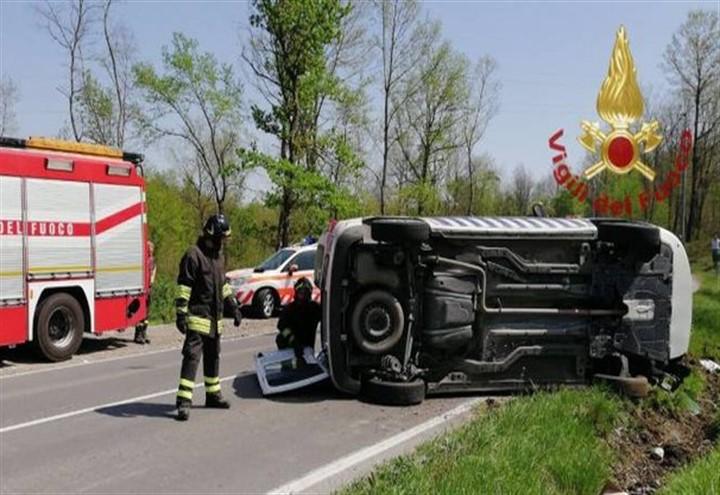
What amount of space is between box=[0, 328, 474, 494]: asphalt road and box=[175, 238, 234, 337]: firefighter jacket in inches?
35.1

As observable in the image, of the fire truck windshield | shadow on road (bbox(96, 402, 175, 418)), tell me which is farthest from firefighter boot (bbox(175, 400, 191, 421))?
the fire truck windshield

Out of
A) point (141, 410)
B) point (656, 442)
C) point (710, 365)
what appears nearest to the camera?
point (656, 442)

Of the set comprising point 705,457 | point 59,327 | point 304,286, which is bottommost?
point 705,457

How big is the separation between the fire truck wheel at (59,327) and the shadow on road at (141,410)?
3.63 metres

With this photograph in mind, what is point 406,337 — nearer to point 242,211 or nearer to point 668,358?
point 668,358

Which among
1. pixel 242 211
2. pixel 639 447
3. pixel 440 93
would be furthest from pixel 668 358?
pixel 440 93

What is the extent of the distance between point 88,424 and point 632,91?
2232 centimetres

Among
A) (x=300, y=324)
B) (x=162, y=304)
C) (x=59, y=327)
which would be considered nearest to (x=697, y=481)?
(x=300, y=324)

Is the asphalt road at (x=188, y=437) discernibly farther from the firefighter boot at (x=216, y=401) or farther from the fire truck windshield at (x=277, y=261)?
the fire truck windshield at (x=277, y=261)

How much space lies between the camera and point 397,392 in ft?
24.7

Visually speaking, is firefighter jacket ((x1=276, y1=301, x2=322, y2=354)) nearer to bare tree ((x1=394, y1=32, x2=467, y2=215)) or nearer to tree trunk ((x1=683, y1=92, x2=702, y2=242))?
bare tree ((x1=394, y1=32, x2=467, y2=215))

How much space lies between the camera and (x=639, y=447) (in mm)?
6684

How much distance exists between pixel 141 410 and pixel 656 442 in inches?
194

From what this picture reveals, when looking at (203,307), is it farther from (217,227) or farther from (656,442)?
(656,442)
